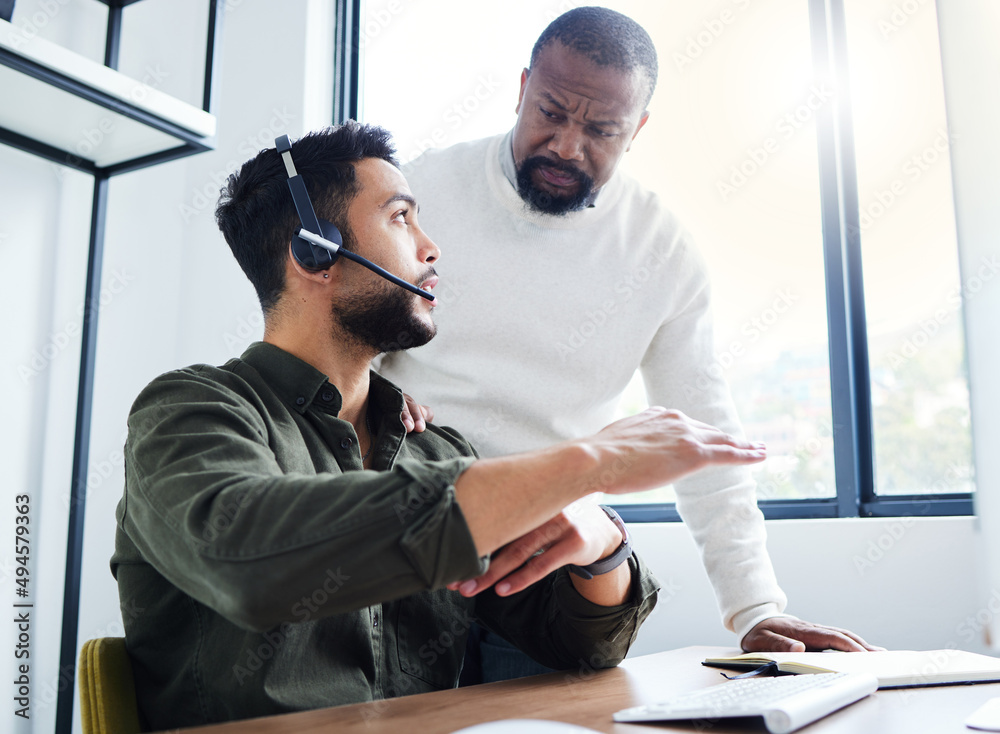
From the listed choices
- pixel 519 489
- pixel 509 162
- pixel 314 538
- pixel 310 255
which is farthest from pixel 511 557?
pixel 509 162

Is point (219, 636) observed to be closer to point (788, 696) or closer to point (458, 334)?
point (788, 696)

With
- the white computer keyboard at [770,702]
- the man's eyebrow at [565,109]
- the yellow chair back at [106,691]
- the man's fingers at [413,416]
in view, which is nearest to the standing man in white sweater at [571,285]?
the man's eyebrow at [565,109]

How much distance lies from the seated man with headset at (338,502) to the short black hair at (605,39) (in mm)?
483

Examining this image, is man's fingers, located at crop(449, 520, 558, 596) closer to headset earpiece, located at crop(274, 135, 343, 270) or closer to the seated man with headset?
the seated man with headset

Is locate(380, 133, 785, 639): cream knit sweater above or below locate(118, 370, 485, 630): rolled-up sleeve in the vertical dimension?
above

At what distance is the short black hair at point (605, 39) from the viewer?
160 centimetres

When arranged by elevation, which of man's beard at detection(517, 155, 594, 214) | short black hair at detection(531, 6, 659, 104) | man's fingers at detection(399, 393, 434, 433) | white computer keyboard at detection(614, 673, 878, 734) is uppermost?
short black hair at detection(531, 6, 659, 104)

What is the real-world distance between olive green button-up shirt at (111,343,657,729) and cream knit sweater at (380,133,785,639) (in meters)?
0.23

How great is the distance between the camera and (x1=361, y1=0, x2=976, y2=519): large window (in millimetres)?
1994

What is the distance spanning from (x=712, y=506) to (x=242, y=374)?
93cm

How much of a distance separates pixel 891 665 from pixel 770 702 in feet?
1.30

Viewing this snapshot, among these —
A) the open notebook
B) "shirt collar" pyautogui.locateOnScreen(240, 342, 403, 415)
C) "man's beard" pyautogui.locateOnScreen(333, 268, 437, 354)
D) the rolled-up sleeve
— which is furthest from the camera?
"man's beard" pyautogui.locateOnScreen(333, 268, 437, 354)

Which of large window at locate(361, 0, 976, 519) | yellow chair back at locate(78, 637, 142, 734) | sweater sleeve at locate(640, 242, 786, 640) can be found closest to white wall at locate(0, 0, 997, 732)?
large window at locate(361, 0, 976, 519)

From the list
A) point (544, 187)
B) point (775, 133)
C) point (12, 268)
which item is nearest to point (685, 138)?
point (775, 133)
